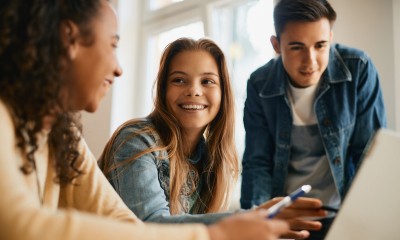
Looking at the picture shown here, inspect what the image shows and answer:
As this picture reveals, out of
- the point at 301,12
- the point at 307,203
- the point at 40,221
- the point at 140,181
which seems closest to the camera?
the point at 40,221

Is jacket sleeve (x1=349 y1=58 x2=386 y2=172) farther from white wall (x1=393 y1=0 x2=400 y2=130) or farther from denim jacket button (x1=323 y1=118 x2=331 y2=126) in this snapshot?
white wall (x1=393 y1=0 x2=400 y2=130)

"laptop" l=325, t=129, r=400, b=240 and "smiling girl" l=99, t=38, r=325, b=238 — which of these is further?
"smiling girl" l=99, t=38, r=325, b=238

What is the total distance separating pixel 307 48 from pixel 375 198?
648mm

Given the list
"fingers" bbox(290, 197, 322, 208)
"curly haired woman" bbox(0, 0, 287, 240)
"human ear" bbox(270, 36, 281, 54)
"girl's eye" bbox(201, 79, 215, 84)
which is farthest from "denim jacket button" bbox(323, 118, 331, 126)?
"curly haired woman" bbox(0, 0, 287, 240)

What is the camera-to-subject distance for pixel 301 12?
4.20ft

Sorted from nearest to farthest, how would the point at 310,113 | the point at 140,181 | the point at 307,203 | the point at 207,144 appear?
the point at 307,203 → the point at 140,181 → the point at 310,113 → the point at 207,144

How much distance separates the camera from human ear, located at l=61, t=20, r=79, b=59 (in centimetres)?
71

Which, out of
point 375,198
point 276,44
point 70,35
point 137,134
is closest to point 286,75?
point 276,44

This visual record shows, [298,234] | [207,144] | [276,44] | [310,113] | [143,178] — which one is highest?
[276,44]

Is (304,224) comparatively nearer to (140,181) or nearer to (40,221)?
(140,181)

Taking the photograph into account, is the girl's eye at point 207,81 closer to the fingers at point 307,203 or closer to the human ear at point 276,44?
the human ear at point 276,44

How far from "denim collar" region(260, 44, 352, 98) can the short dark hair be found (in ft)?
0.42

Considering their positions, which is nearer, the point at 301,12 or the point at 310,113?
the point at 301,12

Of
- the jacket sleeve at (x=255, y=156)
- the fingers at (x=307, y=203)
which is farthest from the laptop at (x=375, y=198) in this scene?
the jacket sleeve at (x=255, y=156)
